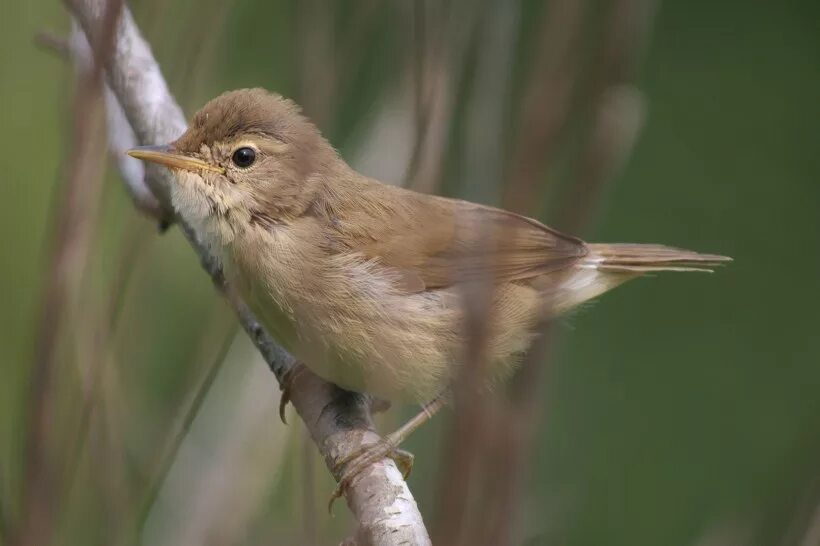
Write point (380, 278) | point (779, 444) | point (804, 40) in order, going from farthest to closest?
point (804, 40) < point (779, 444) < point (380, 278)

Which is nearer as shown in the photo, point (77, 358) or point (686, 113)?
point (77, 358)

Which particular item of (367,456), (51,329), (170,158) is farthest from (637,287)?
(51,329)

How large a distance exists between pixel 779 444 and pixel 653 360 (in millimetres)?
584

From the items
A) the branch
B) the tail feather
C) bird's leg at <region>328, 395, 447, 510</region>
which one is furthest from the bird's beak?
the tail feather

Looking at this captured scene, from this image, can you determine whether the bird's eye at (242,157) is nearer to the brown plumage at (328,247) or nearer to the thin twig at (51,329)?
the brown plumage at (328,247)

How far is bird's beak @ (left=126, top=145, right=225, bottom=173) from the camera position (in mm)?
2428

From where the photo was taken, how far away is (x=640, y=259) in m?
3.01

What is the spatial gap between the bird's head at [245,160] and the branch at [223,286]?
0.38 feet

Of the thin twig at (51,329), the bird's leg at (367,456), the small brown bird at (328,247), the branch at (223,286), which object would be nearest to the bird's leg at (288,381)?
the branch at (223,286)

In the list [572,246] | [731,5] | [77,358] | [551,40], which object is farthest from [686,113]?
[551,40]

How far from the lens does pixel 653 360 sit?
14.5 ft

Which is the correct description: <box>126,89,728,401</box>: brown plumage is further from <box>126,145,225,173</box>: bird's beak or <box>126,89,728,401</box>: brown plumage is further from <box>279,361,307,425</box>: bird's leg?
<box>279,361,307,425</box>: bird's leg

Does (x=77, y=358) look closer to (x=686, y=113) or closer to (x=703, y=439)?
(x=703, y=439)

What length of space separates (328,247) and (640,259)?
0.94 m
